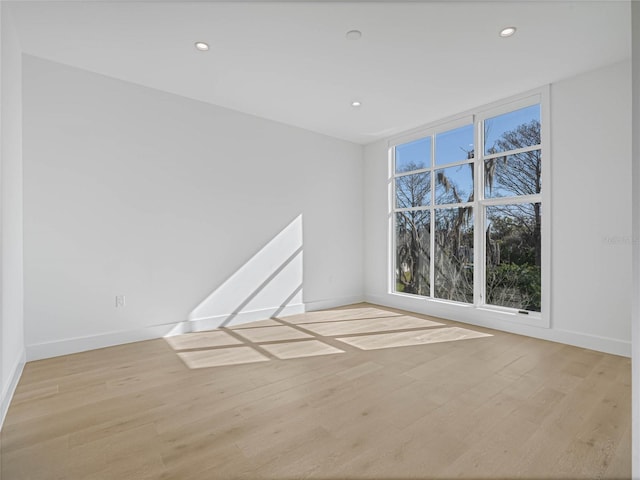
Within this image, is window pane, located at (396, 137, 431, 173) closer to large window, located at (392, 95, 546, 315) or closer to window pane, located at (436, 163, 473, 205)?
large window, located at (392, 95, 546, 315)

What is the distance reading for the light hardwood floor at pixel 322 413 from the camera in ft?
5.45

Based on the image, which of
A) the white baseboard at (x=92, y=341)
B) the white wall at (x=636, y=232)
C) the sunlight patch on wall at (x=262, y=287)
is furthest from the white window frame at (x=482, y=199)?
the white baseboard at (x=92, y=341)

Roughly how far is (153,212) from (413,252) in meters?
3.98

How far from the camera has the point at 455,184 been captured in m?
4.83

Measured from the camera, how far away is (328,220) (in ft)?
18.4

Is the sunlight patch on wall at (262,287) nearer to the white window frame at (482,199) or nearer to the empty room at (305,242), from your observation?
the empty room at (305,242)

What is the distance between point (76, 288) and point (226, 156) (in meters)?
2.34

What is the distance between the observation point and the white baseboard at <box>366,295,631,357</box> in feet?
10.8

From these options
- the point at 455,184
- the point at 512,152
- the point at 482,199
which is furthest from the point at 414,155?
the point at 512,152

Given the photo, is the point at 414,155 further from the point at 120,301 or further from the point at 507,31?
the point at 120,301

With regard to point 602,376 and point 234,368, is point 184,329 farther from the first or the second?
point 602,376

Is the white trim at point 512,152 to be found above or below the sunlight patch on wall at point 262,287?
above

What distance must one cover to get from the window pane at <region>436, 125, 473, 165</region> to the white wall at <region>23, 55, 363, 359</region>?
1883mm

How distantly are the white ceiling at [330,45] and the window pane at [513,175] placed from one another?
821 mm
